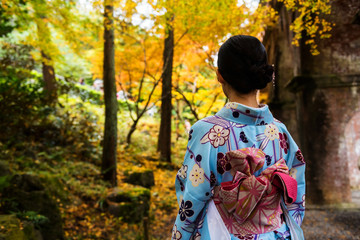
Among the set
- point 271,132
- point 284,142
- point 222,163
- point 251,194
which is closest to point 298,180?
point 284,142

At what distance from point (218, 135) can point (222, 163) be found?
153mm

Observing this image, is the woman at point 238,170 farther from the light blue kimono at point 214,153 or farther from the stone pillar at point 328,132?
the stone pillar at point 328,132

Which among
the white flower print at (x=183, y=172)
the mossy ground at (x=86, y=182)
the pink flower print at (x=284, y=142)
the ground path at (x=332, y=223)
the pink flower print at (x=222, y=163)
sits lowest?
the ground path at (x=332, y=223)

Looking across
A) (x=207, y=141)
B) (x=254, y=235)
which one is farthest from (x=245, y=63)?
(x=254, y=235)

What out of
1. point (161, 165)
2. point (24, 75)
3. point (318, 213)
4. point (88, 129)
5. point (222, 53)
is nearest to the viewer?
point (222, 53)

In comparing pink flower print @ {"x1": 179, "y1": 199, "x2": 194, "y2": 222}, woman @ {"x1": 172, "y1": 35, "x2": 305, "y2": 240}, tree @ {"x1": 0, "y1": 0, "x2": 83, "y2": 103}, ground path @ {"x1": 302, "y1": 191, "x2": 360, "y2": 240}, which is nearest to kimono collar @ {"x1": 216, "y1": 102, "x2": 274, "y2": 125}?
woman @ {"x1": 172, "y1": 35, "x2": 305, "y2": 240}

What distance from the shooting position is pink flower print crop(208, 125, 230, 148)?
1.46m

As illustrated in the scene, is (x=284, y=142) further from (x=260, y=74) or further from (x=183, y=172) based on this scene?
(x=183, y=172)

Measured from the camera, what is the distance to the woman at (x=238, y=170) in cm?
141

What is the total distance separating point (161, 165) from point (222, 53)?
10.7m

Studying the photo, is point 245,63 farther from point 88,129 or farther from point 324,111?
point 88,129

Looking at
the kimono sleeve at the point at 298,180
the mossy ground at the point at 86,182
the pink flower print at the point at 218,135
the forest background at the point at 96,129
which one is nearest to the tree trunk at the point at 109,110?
the forest background at the point at 96,129

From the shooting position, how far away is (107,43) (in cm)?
815

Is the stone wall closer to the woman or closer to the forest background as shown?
the forest background
